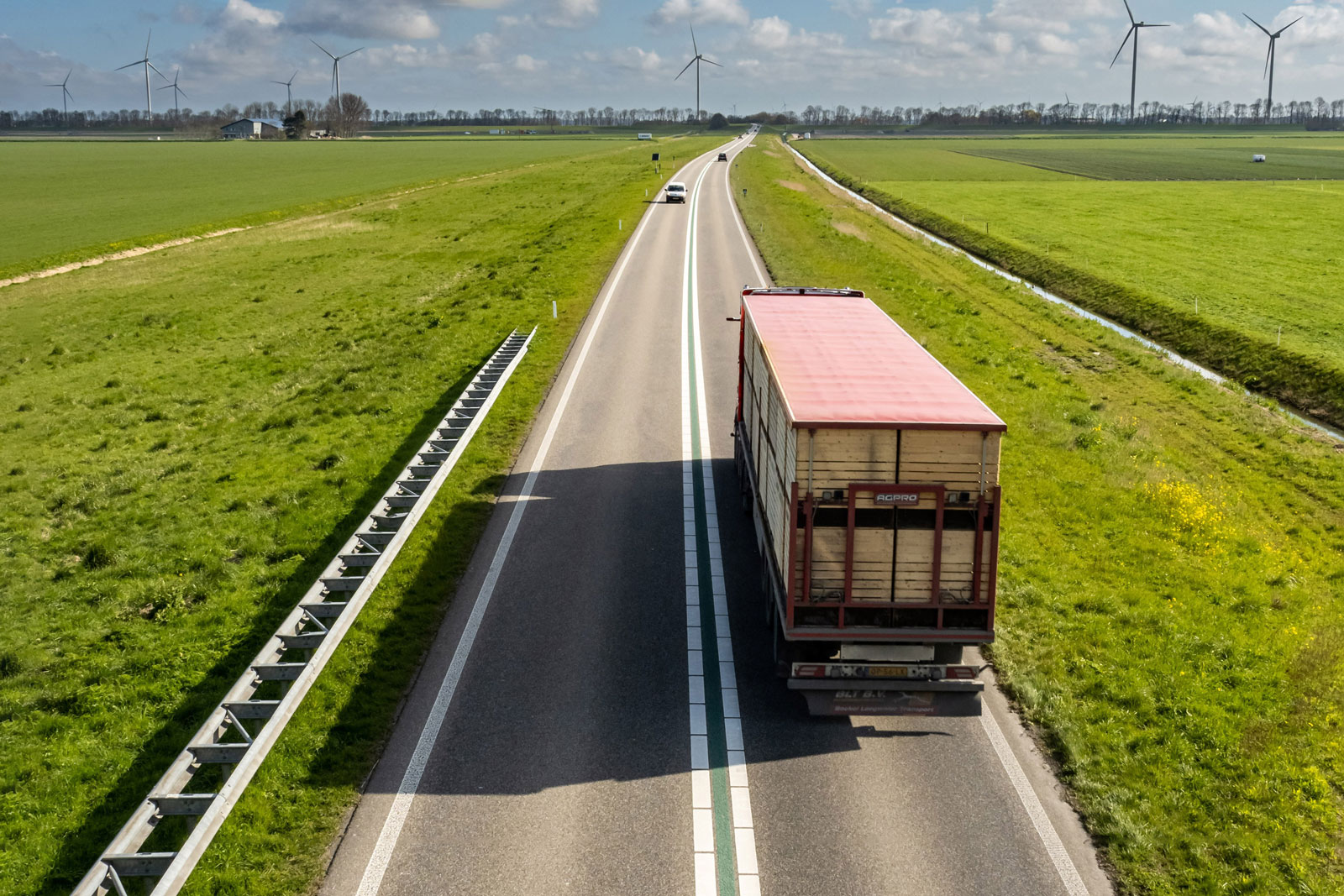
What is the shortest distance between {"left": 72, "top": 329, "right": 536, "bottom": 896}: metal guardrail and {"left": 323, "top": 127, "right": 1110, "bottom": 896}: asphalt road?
3.92 feet

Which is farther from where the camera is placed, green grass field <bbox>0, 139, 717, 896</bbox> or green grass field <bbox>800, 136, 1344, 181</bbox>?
green grass field <bbox>800, 136, 1344, 181</bbox>

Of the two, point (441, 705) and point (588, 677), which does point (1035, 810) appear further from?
point (441, 705)

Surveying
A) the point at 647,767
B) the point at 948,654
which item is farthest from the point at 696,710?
the point at 948,654

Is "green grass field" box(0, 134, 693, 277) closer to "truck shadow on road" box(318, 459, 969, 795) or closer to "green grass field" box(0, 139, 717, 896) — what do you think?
"green grass field" box(0, 139, 717, 896)

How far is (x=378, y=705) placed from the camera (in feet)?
39.8

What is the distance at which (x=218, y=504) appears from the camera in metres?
19.3

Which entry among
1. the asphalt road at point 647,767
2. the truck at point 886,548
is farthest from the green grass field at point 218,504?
the truck at point 886,548

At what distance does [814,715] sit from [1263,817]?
462 centimetres

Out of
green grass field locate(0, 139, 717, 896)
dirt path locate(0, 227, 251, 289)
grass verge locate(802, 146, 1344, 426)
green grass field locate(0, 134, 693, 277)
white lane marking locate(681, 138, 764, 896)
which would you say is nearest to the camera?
white lane marking locate(681, 138, 764, 896)

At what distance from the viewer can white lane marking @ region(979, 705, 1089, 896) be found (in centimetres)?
932

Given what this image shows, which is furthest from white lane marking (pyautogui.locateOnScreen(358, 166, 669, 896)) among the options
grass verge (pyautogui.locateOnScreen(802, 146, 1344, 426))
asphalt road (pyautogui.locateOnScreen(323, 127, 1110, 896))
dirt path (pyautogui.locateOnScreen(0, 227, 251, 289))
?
dirt path (pyautogui.locateOnScreen(0, 227, 251, 289))

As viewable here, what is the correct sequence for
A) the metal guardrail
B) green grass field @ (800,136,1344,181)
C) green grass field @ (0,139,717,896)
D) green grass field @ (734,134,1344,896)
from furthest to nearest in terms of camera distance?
green grass field @ (800,136,1344,181) → green grass field @ (0,139,717,896) → green grass field @ (734,134,1344,896) → the metal guardrail

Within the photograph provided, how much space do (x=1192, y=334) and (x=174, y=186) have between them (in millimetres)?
94544

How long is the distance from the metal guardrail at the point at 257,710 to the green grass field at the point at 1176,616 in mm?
8229
